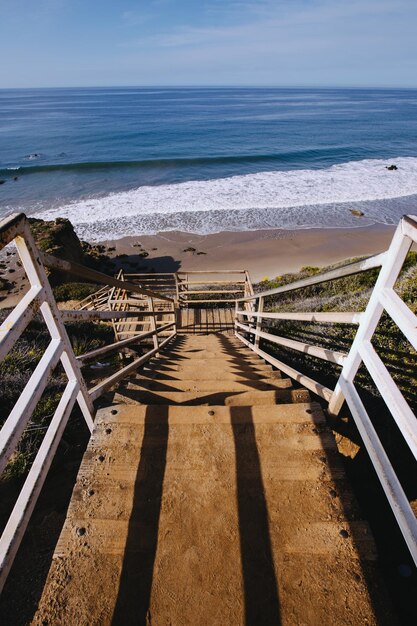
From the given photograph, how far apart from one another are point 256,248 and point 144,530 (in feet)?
59.6

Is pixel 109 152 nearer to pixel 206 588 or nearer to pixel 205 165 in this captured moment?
pixel 205 165

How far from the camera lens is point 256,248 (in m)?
18.9

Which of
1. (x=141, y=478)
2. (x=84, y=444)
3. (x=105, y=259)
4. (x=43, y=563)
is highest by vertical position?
(x=141, y=478)

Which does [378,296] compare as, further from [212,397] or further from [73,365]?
[73,365]

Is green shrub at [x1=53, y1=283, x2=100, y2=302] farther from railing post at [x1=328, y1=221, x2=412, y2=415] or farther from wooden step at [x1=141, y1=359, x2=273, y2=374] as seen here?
railing post at [x1=328, y1=221, x2=412, y2=415]

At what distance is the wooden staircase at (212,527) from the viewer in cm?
148

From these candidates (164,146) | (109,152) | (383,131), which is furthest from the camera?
(383,131)

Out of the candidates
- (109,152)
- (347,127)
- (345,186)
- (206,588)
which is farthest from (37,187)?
(347,127)

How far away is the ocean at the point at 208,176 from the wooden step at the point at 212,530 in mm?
20092

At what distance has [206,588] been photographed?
5.03ft

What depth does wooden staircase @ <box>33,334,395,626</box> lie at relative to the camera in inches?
58.1

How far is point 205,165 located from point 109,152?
1284 cm

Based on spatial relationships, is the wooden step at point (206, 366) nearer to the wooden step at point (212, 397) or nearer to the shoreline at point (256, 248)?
the wooden step at point (212, 397)

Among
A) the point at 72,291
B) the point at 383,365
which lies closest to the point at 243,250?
the point at 72,291
